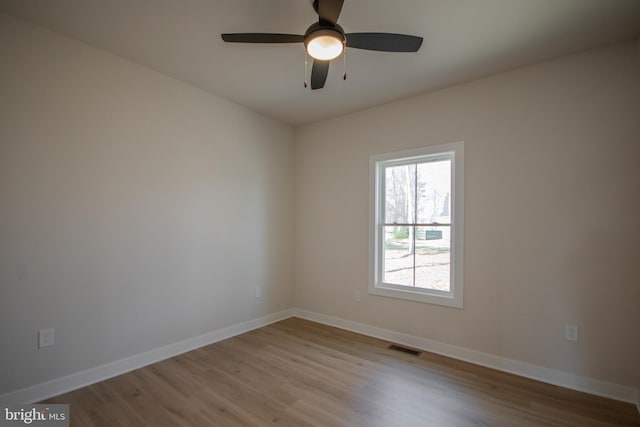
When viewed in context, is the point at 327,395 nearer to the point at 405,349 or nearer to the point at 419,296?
the point at 405,349

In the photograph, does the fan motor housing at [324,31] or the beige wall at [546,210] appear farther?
the beige wall at [546,210]

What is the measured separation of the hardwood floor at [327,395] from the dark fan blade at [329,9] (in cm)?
245

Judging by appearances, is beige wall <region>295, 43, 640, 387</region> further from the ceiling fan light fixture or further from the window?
the ceiling fan light fixture

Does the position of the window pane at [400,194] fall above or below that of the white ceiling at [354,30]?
below

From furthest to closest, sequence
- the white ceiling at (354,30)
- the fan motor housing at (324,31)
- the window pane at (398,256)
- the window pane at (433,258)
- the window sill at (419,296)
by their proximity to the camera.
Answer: the window pane at (398,256)
the window pane at (433,258)
the window sill at (419,296)
the white ceiling at (354,30)
the fan motor housing at (324,31)

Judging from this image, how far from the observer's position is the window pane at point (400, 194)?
3436 mm

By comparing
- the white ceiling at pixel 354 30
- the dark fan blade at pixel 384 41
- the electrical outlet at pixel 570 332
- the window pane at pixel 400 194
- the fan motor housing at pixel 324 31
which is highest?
the white ceiling at pixel 354 30

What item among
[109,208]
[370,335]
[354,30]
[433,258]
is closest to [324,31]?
[354,30]

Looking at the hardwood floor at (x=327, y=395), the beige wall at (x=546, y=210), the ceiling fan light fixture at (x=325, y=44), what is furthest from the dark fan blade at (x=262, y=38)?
the hardwood floor at (x=327, y=395)

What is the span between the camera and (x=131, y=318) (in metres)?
2.70

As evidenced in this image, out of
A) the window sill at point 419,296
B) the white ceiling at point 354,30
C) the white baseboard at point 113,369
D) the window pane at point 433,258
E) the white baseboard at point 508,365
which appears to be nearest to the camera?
the white ceiling at point 354,30

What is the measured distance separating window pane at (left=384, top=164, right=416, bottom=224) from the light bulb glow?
192cm

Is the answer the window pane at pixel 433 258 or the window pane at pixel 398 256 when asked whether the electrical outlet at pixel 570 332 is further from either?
the window pane at pixel 398 256

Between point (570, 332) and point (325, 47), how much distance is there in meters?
2.87
